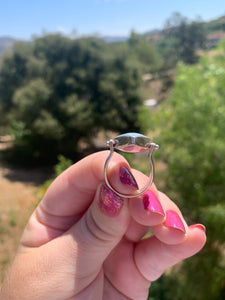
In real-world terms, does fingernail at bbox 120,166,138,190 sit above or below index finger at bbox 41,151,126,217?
above

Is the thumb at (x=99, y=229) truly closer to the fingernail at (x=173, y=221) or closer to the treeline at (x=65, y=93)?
the fingernail at (x=173, y=221)

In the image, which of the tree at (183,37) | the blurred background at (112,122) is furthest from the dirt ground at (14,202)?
the tree at (183,37)

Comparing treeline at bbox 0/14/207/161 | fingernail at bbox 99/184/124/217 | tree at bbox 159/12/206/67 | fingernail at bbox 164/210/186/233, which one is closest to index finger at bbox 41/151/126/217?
fingernail at bbox 99/184/124/217

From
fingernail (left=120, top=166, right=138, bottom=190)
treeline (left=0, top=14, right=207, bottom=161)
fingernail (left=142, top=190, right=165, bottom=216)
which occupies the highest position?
fingernail (left=120, top=166, right=138, bottom=190)

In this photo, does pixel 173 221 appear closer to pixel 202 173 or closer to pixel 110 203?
pixel 110 203

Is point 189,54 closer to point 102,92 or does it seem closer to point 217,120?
point 102,92

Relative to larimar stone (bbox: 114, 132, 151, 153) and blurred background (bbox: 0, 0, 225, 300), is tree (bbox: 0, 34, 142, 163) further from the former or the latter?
larimar stone (bbox: 114, 132, 151, 153)


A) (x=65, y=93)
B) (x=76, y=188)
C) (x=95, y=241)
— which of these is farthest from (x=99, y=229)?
(x=65, y=93)
